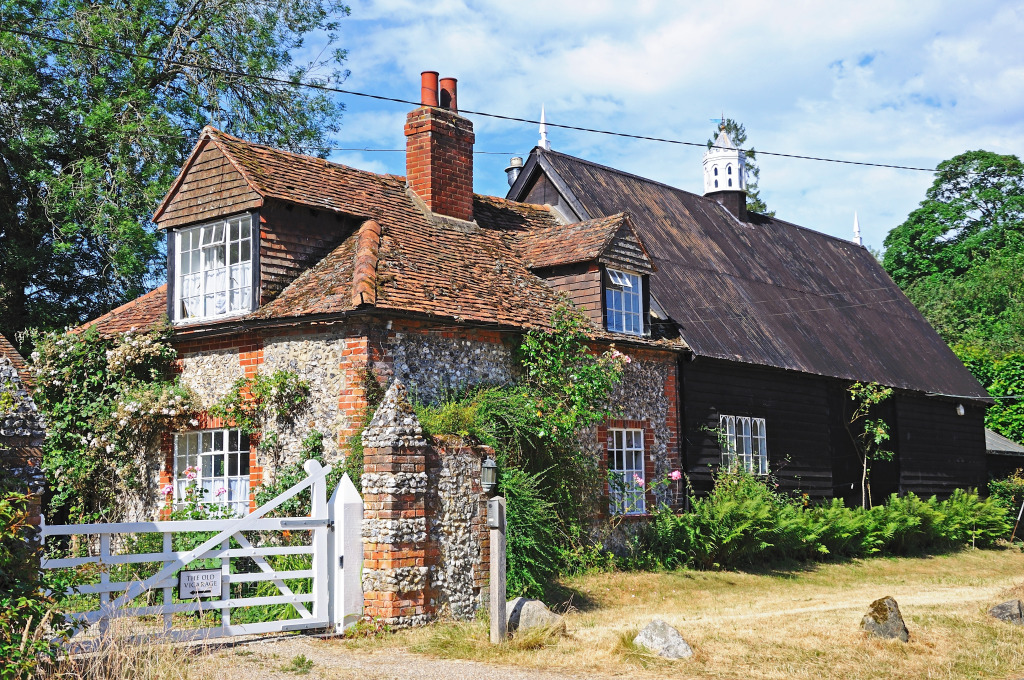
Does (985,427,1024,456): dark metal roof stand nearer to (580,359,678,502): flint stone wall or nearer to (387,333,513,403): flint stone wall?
(580,359,678,502): flint stone wall

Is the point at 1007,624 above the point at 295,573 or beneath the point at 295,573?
beneath

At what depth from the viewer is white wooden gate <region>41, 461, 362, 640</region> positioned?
961cm

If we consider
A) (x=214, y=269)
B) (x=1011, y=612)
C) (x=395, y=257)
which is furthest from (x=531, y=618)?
(x=214, y=269)

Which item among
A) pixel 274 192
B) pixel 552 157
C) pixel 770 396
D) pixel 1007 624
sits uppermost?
pixel 552 157

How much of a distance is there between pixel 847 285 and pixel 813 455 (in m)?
8.27

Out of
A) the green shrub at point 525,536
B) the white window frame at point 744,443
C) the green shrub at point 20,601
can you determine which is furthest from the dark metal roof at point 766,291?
the green shrub at point 20,601

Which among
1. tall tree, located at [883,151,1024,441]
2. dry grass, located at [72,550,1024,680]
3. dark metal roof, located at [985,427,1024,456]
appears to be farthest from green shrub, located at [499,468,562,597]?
tall tree, located at [883,151,1024,441]

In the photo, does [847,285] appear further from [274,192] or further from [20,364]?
[20,364]

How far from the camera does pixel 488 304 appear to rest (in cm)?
1590

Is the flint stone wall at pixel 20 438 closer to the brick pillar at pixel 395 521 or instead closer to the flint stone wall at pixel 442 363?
the brick pillar at pixel 395 521

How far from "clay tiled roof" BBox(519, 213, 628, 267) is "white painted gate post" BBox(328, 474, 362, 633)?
7.70 meters

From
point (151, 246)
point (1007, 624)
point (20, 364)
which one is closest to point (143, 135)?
point (151, 246)

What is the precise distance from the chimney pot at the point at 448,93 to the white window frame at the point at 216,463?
284 inches

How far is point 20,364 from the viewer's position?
53.2ft
